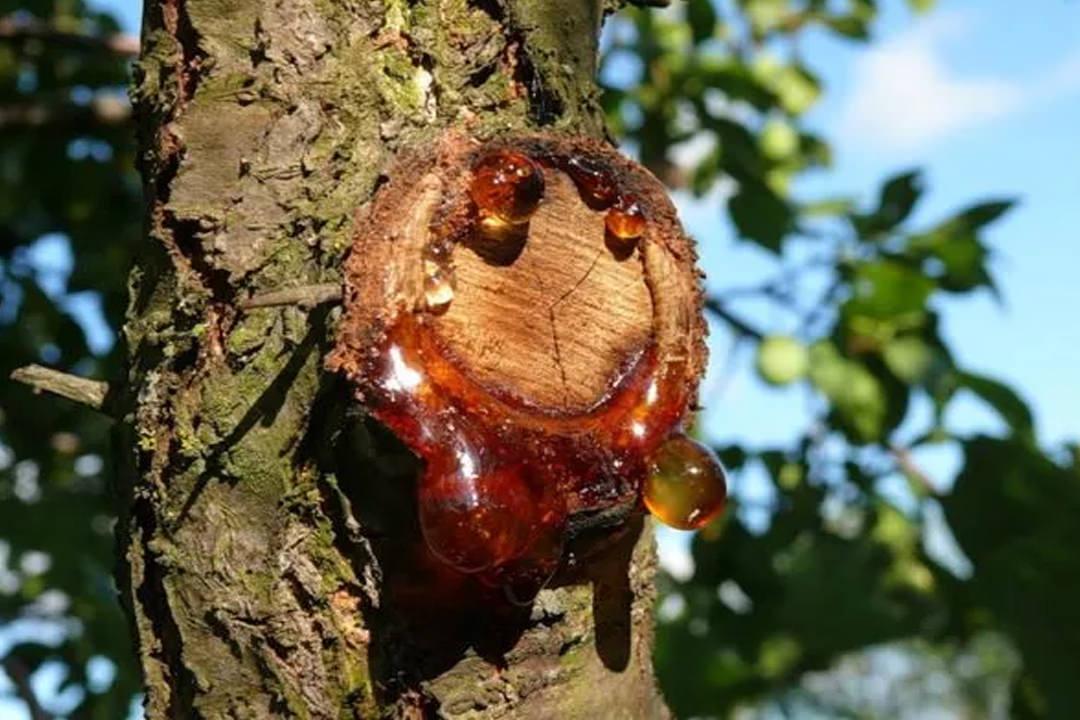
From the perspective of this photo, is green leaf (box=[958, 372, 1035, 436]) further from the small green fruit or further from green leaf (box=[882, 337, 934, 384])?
the small green fruit

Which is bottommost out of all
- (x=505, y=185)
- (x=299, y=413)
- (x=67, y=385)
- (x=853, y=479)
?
(x=853, y=479)

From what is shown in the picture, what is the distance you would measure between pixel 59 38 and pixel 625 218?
1.51 metres

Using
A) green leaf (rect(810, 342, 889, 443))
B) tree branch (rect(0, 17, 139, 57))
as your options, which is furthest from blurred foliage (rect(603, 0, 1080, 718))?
tree branch (rect(0, 17, 139, 57))

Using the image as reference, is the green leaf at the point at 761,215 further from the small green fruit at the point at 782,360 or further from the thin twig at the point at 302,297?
the thin twig at the point at 302,297

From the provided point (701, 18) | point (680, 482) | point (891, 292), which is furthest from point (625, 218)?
point (701, 18)

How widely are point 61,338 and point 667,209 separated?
1538 mm

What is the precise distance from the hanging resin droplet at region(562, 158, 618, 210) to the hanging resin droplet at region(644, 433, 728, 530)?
0.14 meters

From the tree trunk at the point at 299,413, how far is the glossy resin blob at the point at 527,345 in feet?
0.08

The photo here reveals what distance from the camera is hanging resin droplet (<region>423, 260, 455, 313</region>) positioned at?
0.78m

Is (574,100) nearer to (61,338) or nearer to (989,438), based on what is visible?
(989,438)

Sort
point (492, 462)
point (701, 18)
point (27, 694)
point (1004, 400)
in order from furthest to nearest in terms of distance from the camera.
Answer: point (701, 18) → point (1004, 400) → point (27, 694) → point (492, 462)

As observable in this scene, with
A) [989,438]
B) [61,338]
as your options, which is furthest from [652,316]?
[61,338]

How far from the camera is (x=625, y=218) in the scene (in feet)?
2.76

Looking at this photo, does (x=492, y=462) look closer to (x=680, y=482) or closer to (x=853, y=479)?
(x=680, y=482)
